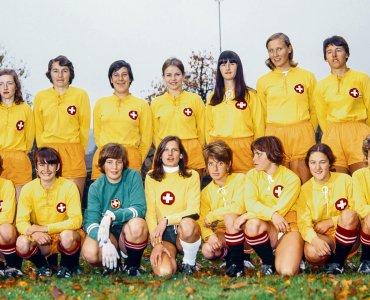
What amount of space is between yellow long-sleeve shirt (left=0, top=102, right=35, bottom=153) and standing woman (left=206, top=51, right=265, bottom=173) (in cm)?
231

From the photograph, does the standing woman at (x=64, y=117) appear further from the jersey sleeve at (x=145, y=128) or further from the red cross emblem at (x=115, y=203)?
the red cross emblem at (x=115, y=203)

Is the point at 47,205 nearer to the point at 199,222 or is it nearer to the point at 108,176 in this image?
the point at 108,176

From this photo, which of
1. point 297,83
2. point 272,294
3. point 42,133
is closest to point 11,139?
point 42,133

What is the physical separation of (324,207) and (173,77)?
Result: 263 centimetres

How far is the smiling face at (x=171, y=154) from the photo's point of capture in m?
6.54

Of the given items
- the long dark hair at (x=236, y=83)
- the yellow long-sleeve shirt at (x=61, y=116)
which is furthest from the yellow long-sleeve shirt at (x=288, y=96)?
the yellow long-sleeve shirt at (x=61, y=116)

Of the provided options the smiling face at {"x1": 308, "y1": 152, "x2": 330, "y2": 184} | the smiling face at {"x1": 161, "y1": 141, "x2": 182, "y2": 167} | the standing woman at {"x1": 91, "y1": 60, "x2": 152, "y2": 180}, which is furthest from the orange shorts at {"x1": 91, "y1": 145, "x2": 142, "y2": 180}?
the smiling face at {"x1": 308, "y1": 152, "x2": 330, "y2": 184}

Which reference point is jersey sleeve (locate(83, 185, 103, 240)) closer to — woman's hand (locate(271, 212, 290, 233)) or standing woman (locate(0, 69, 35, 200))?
standing woman (locate(0, 69, 35, 200))

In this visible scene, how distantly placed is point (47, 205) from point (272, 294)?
2.76m

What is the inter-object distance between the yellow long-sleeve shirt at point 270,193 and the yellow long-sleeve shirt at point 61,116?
251 cm

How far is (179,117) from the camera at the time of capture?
7551mm

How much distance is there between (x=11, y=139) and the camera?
24.5 ft

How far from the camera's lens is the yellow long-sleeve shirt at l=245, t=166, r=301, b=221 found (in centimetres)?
604

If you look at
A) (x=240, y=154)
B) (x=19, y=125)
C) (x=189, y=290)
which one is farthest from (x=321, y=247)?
(x=19, y=125)
